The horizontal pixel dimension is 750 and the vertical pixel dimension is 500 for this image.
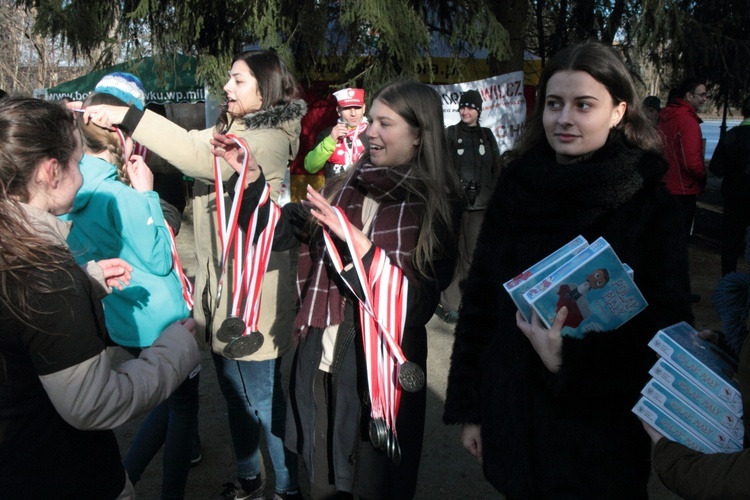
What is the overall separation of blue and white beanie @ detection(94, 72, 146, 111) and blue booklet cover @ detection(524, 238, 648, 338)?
214 centimetres

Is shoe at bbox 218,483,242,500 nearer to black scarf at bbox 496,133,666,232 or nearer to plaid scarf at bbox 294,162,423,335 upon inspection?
plaid scarf at bbox 294,162,423,335

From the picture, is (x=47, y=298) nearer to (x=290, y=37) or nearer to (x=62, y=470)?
(x=62, y=470)

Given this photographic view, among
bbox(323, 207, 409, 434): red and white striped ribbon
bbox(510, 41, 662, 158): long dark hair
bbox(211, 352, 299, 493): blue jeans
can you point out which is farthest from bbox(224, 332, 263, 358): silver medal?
bbox(510, 41, 662, 158): long dark hair

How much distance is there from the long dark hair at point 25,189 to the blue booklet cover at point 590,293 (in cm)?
121

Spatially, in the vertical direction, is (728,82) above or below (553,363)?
above

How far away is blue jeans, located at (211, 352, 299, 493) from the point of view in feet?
9.68

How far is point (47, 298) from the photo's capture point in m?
1.55

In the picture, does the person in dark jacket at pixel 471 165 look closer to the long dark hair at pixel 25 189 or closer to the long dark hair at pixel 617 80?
the long dark hair at pixel 617 80

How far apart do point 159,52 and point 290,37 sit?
1.67m

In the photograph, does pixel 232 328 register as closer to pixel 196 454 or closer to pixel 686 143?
pixel 196 454

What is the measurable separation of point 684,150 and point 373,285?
5330mm

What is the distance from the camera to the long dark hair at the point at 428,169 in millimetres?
2387

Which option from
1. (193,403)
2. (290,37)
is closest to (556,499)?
(193,403)

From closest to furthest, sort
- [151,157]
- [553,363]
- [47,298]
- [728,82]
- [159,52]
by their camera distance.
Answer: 1. [47,298]
2. [553,363]
3. [151,157]
4. [159,52]
5. [728,82]
